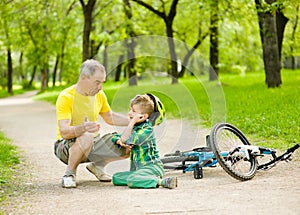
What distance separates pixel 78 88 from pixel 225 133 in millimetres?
1765

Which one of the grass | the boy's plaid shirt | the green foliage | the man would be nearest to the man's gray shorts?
the man

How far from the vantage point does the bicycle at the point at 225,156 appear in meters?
5.87

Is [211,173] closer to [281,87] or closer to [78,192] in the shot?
[78,192]

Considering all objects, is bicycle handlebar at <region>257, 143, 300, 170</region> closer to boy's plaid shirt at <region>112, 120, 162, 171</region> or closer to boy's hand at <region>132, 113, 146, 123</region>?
boy's plaid shirt at <region>112, 120, 162, 171</region>

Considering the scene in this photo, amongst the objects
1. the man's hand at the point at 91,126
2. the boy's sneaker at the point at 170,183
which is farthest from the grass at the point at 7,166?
the boy's sneaker at the point at 170,183

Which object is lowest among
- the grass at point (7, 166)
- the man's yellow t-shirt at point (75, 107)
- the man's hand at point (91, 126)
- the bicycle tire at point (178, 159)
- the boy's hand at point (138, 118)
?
the grass at point (7, 166)

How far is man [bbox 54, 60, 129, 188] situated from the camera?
5.74 meters

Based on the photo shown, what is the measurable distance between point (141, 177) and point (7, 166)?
2481 millimetres

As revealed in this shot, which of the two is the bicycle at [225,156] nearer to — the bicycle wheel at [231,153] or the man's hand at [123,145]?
Answer: the bicycle wheel at [231,153]

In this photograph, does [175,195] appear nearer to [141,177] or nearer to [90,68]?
[141,177]

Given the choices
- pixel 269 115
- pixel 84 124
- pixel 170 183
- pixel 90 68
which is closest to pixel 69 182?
pixel 84 124

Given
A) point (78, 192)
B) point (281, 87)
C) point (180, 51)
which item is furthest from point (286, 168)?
point (281, 87)

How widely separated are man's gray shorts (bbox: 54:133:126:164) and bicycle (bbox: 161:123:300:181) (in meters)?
0.71

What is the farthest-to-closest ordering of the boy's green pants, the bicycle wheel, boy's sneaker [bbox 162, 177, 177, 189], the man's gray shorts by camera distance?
the man's gray shorts → the bicycle wheel → the boy's green pants → boy's sneaker [bbox 162, 177, 177, 189]
